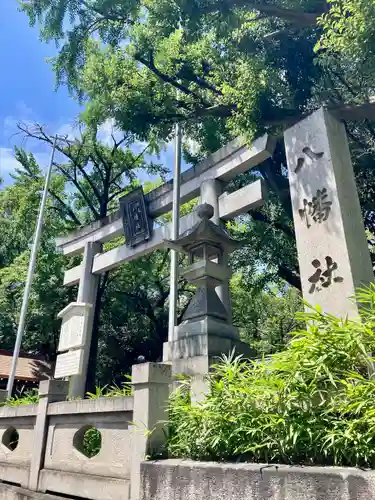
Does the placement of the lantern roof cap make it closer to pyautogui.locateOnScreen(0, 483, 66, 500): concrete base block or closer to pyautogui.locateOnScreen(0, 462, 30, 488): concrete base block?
pyautogui.locateOnScreen(0, 483, 66, 500): concrete base block

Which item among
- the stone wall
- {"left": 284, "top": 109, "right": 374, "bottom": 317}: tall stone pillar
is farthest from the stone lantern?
{"left": 284, "top": 109, "right": 374, "bottom": 317}: tall stone pillar

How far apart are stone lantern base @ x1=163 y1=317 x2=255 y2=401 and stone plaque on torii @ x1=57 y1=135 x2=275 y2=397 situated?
1191 millimetres

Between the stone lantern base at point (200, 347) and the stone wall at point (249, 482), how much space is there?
0.84 meters

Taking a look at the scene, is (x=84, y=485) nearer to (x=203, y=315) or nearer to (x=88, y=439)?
(x=88, y=439)

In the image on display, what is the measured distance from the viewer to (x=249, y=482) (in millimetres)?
2930

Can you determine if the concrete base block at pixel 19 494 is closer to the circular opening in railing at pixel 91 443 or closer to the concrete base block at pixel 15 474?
the concrete base block at pixel 15 474

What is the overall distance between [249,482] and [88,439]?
330 cm

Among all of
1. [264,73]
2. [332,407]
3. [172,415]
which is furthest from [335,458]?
[264,73]

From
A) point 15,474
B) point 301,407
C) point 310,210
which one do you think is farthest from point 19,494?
point 310,210

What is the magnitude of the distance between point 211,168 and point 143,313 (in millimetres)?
10548

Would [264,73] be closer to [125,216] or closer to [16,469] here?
[125,216]

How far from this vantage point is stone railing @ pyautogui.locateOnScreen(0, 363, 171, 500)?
13.2 feet

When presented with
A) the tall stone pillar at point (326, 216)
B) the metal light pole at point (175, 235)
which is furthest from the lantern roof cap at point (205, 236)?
the metal light pole at point (175, 235)

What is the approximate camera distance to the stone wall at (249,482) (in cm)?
248
